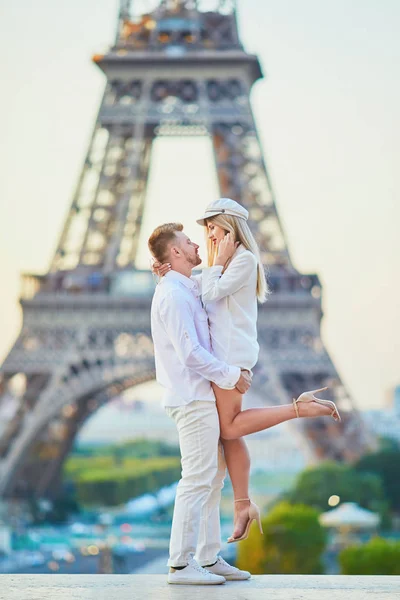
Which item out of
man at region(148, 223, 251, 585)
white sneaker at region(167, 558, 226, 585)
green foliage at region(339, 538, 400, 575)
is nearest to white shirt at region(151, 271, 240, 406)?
man at region(148, 223, 251, 585)

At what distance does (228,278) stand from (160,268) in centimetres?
35

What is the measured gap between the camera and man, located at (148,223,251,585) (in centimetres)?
557

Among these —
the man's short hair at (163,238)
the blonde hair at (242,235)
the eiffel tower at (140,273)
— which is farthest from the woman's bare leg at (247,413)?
the eiffel tower at (140,273)

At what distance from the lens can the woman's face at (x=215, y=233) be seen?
5.88m

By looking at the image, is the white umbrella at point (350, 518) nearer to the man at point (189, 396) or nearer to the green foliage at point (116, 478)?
the green foliage at point (116, 478)

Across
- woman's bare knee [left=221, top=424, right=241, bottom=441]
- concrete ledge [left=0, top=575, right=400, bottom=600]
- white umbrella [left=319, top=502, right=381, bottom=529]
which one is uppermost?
white umbrella [left=319, top=502, right=381, bottom=529]

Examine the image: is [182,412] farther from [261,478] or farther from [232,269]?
[261,478]

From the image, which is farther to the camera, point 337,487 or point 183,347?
point 337,487

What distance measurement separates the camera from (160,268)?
585 centimetres

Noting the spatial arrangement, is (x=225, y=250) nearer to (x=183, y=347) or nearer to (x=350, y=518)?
Answer: (x=183, y=347)

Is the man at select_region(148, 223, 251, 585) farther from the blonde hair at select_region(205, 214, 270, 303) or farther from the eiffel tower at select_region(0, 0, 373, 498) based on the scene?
the eiffel tower at select_region(0, 0, 373, 498)

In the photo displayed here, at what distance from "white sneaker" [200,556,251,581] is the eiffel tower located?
2036cm

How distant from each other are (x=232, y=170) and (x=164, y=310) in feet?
72.8

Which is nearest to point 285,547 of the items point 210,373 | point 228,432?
point 228,432
